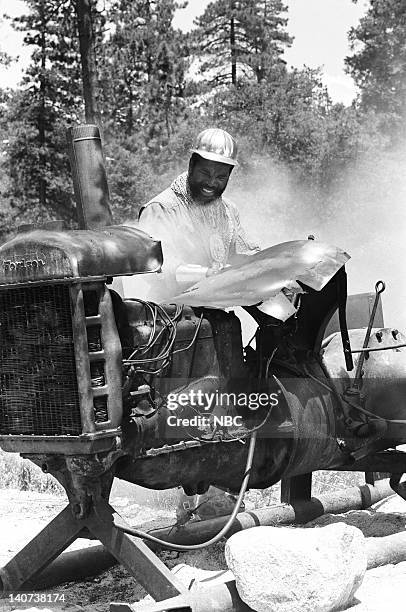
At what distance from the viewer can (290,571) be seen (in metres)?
4.39

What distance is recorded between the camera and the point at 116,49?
26.1m

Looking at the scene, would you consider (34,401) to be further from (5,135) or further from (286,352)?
(5,135)

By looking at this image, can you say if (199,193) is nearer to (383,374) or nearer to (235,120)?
(383,374)

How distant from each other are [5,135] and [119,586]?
26.9m

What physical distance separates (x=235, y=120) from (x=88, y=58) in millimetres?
11975

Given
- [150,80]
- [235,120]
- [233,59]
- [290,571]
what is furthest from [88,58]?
[233,59]

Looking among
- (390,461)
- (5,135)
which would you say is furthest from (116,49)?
(390,461)

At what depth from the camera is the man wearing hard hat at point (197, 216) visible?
530 cm

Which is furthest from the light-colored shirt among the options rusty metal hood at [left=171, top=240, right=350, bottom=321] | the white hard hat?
rusty metal hood at [left=171, top=240, right=350, bottom=321]

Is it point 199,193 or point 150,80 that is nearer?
point 199,193

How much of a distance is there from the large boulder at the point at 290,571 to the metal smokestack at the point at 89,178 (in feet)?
5.22

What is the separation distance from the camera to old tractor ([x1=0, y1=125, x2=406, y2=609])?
Result: 13.7ft

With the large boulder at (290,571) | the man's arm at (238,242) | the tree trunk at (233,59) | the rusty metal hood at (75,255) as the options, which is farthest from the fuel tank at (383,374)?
the tree trunk at (233,59)

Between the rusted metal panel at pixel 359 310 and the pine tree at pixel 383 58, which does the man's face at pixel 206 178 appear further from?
the pine tree at pixel 383 58
